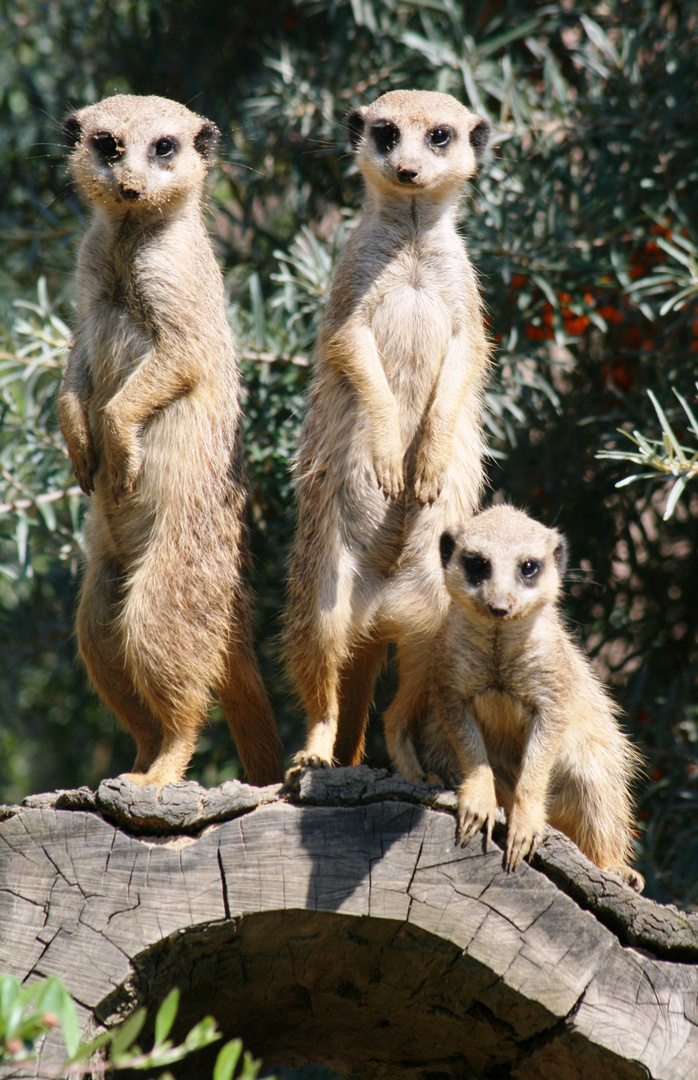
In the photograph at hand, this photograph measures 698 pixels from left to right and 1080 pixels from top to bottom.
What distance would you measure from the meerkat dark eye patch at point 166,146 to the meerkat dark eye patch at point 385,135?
22.6 inches

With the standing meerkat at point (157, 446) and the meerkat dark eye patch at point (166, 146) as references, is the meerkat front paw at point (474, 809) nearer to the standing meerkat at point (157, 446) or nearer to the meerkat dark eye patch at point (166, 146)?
the standing meerkat at point (157, 446)

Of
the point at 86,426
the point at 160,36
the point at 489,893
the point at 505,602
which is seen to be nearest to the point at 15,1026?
the point at 489,893

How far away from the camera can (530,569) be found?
260 centimetres

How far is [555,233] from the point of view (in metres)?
3.66

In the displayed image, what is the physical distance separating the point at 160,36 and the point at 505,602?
360cm

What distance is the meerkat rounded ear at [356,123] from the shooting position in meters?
3.11

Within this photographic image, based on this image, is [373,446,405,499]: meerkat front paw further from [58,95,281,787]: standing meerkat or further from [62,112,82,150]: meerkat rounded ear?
[62,112,82,150]: meerkat rounded ear

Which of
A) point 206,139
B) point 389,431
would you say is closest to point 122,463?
point 389,431

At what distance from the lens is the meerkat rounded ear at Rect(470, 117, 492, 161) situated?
10.1ft

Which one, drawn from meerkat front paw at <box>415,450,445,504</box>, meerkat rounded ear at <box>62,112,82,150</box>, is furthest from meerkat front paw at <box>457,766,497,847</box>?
meerkat rounded ear at <box>62,112,82,150</box>

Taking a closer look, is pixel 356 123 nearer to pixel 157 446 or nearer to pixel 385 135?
pixel 385 135

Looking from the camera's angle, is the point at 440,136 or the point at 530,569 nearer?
the point at 530,569

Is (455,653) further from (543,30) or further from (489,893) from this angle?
(543,30)

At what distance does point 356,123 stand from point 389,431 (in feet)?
3.36
